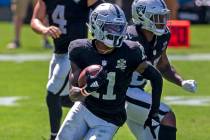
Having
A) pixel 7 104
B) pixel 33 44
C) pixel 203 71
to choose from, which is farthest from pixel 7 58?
pixel 7 104

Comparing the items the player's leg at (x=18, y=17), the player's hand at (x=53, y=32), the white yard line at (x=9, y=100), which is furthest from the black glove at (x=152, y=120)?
the player's leg at (x=18, y=17)

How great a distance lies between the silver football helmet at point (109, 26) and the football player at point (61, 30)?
1813 mm

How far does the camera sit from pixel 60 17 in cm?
787

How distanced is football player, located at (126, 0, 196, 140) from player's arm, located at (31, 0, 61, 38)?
0.91 metres

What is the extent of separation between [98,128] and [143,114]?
63 centimetres

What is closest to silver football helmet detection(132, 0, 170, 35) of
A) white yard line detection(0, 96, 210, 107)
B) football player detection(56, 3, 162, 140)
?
football player detection(56, 3, 162, 140)

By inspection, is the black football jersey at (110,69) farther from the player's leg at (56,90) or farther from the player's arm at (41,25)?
the player's leg at (56,90)

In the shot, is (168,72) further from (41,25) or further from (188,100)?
(188,100)

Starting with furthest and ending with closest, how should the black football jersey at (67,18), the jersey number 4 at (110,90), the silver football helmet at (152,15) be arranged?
the black football jersey at (67,18), the silver football helmet at (152,15), the jersey number 4 at (110,90)

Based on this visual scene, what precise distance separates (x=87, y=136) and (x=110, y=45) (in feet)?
2.27

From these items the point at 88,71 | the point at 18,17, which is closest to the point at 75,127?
the point at 88,71

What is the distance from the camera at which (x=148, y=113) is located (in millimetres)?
6273

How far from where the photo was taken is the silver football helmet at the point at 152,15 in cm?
646

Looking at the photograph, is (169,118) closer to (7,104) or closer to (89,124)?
(89,124)
